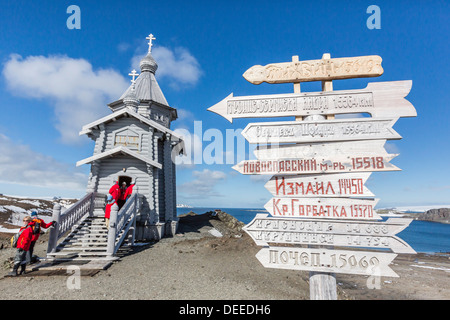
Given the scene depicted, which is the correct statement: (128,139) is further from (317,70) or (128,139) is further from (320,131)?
(320,131)

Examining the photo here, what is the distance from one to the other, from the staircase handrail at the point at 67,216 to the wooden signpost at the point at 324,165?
28.9 ft

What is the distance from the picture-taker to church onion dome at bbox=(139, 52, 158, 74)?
2067 cm

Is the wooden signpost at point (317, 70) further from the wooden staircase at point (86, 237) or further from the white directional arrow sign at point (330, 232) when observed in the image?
the wooden staircase at point (86, 237)

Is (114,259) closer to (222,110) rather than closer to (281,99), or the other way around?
(222,110)

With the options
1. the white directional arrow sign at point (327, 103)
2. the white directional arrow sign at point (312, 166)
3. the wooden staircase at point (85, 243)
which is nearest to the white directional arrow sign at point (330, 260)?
the white directional arrow sign at point (312, 166)

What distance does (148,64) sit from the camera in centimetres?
2075

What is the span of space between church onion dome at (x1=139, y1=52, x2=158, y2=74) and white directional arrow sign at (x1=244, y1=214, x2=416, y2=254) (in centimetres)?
2186

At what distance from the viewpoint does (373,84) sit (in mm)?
3352

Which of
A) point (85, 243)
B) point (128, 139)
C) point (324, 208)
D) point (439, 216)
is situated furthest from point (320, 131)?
point (439, 216)

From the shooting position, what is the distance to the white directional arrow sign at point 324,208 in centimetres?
304

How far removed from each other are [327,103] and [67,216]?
10961 millimetres

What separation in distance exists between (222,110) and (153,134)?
11.6 metres
